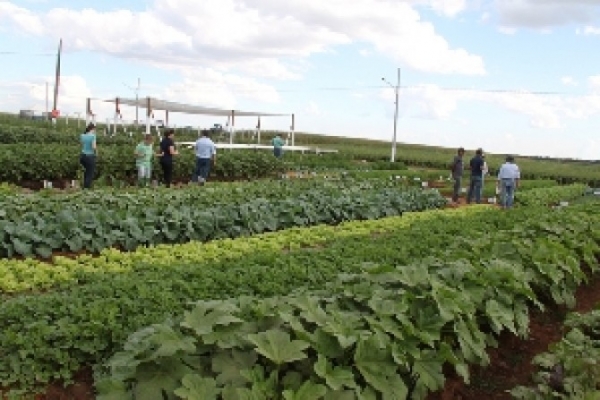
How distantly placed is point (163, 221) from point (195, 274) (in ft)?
13.8

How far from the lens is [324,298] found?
4.75 meters

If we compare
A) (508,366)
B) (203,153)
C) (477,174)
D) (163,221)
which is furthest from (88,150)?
A: (508,366)

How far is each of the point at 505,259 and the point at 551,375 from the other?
2.80 meters

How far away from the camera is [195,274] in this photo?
21.9 ft

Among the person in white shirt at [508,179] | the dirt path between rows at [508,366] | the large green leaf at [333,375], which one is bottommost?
the dirt path between rows at [508,366]

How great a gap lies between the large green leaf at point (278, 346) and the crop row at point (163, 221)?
624cm

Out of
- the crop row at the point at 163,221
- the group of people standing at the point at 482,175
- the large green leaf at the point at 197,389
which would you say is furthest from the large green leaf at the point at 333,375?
the group of people standing at the point at 482,175

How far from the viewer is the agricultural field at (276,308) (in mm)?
3666

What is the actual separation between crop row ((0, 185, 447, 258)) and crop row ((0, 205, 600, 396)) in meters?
1.13

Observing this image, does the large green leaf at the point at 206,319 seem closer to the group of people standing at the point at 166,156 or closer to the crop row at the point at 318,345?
the crop row at the point at 318,345

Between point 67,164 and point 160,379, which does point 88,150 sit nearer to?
point 67,164

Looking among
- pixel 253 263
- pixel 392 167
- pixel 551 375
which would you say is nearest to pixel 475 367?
pixel 551 375

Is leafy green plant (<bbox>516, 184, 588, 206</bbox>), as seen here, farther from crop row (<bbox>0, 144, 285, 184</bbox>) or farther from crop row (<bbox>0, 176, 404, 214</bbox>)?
crop row (<bbox>0, 144, 285, 184</bbox>)

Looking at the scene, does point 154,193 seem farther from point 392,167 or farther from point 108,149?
point 392,167
